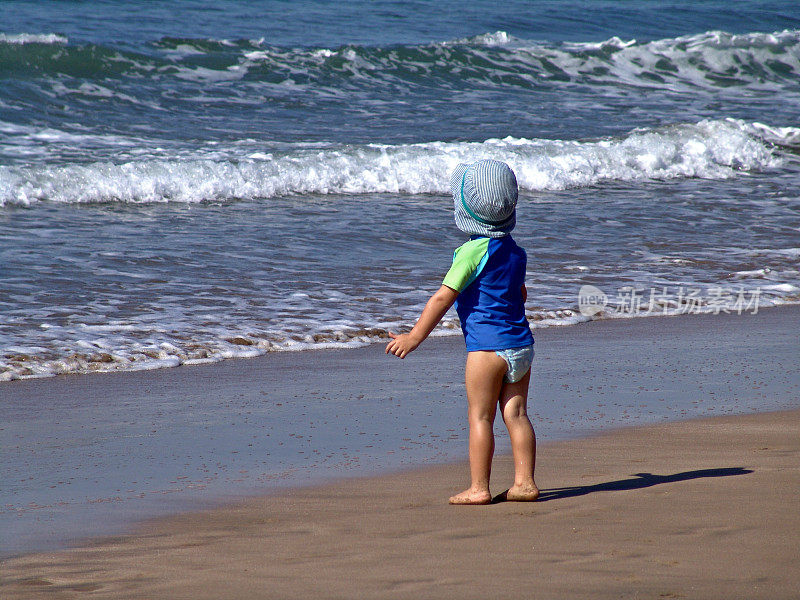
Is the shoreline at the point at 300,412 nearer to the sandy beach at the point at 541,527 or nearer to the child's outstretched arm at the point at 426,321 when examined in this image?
the sandy beach at the point at 541,527

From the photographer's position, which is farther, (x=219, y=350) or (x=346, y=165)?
(x=346, y=165)

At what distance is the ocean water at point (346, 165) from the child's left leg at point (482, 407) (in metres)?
2.52

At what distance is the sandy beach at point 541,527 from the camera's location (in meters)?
2.23

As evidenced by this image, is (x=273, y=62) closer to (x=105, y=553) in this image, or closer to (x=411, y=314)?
(x=411, y=314)

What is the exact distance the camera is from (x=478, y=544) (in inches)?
99.9

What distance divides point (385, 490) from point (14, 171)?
334 inches

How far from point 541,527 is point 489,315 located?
706 millimetres

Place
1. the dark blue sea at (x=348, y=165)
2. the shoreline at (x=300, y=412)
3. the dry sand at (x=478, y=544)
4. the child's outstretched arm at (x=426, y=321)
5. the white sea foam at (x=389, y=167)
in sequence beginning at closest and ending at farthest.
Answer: the dry sand at (x=478, y=544)
the child's outstretched arm at (x=426, y=321)
the shoreline at (x=300, y=412)
the dark blue sea at (x=348, y=165)
the white sea foam at (x=389, y=167)

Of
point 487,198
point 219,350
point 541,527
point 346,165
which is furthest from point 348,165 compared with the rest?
point 541,527

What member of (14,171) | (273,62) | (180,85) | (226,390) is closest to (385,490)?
(226,390)

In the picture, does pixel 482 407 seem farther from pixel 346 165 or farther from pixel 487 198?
pixel 346 165

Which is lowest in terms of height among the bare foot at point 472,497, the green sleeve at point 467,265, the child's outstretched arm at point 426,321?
the bare foot at point 472,497

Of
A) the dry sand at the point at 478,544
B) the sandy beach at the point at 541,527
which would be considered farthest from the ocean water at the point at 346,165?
the dry sand at the point at 478,544

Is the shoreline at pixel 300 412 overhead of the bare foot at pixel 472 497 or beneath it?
beneath
